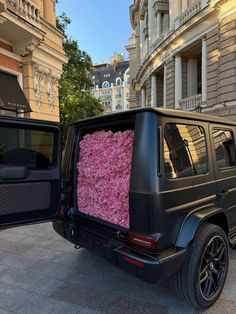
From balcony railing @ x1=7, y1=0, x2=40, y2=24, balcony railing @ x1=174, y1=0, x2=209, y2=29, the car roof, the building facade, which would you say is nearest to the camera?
the car roof

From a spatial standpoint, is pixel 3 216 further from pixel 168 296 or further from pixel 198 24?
pixel 198 24

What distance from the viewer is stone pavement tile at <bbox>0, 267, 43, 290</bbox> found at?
3090 mm

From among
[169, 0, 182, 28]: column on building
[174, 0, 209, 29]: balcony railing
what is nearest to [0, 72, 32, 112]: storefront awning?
[174, 0, 209, 29]: balcony railing

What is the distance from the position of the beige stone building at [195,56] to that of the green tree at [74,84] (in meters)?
5.63

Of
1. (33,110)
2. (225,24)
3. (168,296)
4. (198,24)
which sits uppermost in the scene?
(198,24)

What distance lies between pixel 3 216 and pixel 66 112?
2223cm

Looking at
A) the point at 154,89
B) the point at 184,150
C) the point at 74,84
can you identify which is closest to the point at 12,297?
the point at 184,150

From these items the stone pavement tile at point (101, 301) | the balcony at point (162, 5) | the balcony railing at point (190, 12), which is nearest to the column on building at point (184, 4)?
the balcony railing at point (190, 12)

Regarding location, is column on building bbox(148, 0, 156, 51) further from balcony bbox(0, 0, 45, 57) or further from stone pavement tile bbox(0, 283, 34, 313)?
stone pavement tile bbox(0, 283, 34, 313)

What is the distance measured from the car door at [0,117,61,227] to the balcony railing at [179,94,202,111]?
13248mm

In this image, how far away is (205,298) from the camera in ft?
8.52

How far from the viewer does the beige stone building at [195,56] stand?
493 inches

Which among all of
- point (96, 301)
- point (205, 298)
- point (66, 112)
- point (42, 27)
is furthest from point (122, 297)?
point (66, 112)

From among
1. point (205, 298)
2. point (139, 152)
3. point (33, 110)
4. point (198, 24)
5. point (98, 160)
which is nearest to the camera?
point (139, 152)
